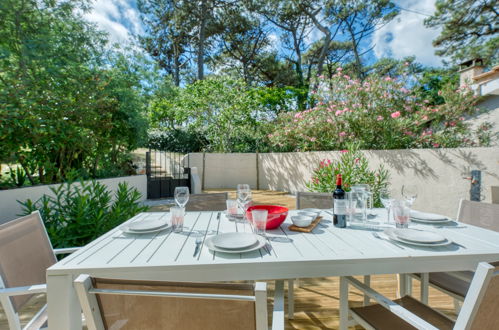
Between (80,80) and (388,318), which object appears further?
(80,80)

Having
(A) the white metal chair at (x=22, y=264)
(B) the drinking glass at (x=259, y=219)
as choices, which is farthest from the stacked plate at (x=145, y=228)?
(B) the drinking glass at (x=259, y=219)

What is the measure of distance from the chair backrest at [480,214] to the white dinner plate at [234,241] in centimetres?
Answer: 158

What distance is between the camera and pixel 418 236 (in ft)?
4.28

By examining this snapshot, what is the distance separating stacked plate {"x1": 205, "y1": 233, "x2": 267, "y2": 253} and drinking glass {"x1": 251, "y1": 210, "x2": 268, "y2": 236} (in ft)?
0.15

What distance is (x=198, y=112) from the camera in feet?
29.3

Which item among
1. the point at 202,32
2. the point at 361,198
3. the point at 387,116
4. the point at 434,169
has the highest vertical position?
the point at 202,32

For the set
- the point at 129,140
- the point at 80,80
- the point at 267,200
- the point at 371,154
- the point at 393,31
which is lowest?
the point at 267,200

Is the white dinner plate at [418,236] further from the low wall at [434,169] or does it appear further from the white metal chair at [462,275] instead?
the low wall at [434,169]

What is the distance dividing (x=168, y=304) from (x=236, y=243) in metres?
0.49

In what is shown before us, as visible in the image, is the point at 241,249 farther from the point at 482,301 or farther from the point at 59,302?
the point at 482,301

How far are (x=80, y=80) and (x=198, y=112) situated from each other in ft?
16.7

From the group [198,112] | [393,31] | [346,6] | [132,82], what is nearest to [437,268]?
[132,82]

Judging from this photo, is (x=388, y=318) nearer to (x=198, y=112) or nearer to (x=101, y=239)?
(x=101, y=239)

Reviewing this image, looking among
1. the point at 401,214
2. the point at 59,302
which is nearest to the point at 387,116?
the point at 401,214
